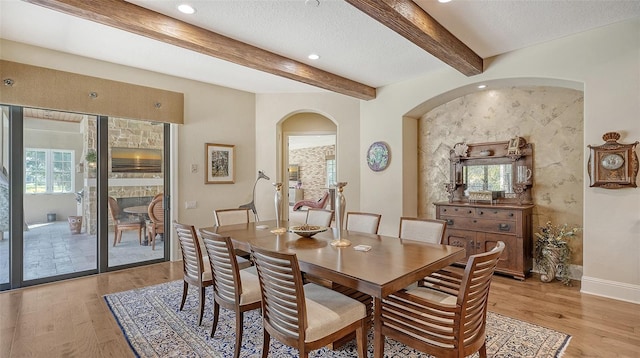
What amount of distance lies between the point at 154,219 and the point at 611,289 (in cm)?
574

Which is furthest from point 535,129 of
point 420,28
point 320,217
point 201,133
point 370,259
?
point 201,133

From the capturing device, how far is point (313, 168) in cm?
1307

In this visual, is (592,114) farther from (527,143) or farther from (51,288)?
(51,288)

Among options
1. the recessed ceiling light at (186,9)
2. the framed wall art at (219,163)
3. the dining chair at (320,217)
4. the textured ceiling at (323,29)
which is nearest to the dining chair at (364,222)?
the dining chair at (320,217)

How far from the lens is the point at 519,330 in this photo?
2.54 metres

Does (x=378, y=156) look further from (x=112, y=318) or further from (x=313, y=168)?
(x=313, y=168)

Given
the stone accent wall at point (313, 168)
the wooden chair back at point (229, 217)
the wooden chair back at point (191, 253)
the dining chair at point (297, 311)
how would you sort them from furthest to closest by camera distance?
the stone accent wall at point (313, 168) < the wooden chair back at point (229, 217) < the wooden chair back at point (191, 253) < the dining chair at point (297, 311)

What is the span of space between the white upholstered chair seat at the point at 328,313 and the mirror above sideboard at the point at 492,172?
3.03 m

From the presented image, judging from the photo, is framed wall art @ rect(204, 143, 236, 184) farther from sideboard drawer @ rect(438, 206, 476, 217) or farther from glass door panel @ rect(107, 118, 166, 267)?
sideboard drawer @ rect(438, 206, 476, 217)

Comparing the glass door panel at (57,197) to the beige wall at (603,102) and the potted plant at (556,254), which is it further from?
the potted plant at (556,254)

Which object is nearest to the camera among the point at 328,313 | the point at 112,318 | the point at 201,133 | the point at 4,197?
the point at 328,313

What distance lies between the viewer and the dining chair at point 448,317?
1592 mm

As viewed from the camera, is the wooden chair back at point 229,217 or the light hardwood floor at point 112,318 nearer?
the light hardwood floor at point 112,318

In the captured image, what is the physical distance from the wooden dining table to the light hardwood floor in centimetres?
123
